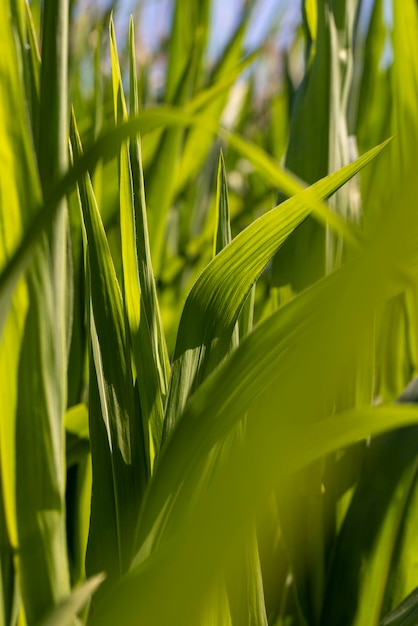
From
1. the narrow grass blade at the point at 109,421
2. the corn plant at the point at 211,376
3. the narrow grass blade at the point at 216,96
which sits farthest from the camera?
the narrow grass blade at the point at 216,96

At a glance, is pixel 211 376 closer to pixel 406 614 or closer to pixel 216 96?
pixel 406 614

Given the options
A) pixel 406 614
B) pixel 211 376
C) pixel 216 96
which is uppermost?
pixel 216 96

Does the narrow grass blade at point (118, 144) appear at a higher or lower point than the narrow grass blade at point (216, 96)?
lower

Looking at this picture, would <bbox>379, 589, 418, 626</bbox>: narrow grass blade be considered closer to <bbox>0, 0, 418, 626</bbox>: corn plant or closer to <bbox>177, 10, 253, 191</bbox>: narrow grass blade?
<bbox>0, 0, 418, 626</bbox>: corn plant

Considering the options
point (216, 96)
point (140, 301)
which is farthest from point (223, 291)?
point (216, 96)

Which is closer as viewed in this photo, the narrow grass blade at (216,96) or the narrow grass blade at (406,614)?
the narrow grass blade at (406,614)

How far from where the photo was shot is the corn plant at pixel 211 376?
0.54 feet

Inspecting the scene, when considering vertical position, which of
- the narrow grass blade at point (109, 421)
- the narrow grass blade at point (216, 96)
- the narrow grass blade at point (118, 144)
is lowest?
the narrow grass blade at point (109, 421)

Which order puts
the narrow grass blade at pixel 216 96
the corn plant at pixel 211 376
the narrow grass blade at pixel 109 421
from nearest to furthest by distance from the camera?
the corn plant at pixel 211 376, the narrow grass blade at pixel 109 421, the narrow grass blade at pixel 216 96

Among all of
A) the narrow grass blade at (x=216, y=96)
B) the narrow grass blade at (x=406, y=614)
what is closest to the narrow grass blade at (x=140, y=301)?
the narrow grass blade at (x=406, y=614)

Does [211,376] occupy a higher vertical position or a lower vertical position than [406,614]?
higher

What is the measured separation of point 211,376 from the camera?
0.21m

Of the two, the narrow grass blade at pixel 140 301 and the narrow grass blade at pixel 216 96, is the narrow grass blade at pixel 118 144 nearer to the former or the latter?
the narrow grass blade at pixel 140 301

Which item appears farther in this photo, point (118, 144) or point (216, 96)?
point (216, 96)
